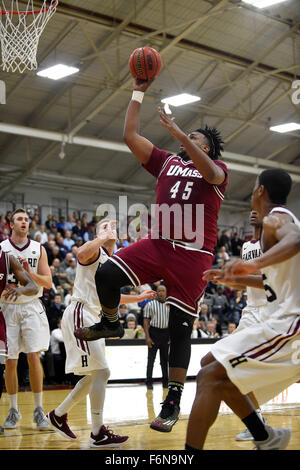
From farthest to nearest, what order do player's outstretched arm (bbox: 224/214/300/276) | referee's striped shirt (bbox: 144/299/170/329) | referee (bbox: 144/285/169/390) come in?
referee's striped shirt (bbox: 144/299/170/329)
referee (bbox: 144/285/169/390)
player's outstretched arm (bbox: 224/214/300/276)

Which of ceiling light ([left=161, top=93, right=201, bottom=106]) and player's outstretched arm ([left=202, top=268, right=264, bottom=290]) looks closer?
player's outstretched arm ([left=202, top=268, right=264, bottom=290])

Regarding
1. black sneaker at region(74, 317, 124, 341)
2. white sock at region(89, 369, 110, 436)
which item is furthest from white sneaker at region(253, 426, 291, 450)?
white sock at region(89, 369, 110, 436)

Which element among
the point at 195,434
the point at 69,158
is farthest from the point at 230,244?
the point at 195,434

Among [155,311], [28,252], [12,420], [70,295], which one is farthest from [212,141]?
[70,295]

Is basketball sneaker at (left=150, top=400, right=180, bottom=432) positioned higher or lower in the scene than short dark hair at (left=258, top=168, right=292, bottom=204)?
lower

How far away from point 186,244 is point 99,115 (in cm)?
1830

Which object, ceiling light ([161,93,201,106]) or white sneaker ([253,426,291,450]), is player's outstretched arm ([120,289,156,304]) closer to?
white sneaker ([253,426,291,450])

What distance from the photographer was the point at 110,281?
477 cm

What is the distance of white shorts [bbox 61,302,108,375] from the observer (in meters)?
5.82

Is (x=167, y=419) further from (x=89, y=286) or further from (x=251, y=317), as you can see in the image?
(x=251, y=317)

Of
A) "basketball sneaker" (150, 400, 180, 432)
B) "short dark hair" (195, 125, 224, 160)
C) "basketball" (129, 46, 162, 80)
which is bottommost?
"basketball sneaker" (150, 400, 180, 432)

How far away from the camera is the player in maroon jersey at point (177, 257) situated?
4789 mm

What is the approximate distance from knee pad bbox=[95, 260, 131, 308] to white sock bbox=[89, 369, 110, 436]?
1.24m
